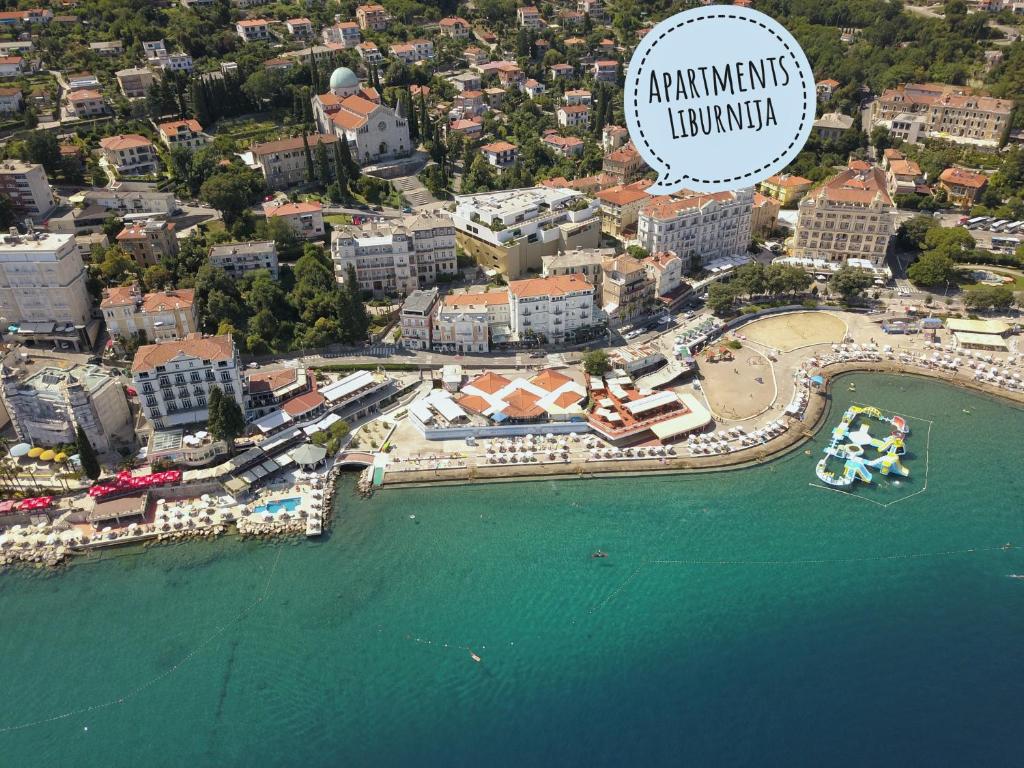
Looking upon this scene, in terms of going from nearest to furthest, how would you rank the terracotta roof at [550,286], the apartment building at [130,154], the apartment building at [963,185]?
the terracotta roof at [550,286] < the apartment building at [130,154] < the apartment building at [963,185]

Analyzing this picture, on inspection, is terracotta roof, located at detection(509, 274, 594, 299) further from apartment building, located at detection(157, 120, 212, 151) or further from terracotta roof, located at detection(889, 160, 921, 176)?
terracotta roof, located at detection(889, 160, 921, 176)

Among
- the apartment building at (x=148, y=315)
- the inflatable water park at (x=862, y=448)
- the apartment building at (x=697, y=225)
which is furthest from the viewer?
the apartment building at (x=697, y=225)

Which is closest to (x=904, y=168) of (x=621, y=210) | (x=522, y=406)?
(x=621, y=210)

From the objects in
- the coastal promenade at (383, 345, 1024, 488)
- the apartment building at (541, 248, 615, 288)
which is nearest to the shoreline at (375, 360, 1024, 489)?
the coastal promenade at (383, 345, 1024, 488)

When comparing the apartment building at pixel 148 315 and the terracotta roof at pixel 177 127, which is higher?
the terracotta roof at pixel 177 127

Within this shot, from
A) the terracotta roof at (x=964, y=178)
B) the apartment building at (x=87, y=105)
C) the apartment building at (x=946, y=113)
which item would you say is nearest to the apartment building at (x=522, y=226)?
the terracotta roof at (x=964, y=178)

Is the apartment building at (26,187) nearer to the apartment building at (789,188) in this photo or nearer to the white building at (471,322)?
the white building at (471,322)

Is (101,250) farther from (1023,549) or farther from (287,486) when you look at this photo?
(1023,549)
